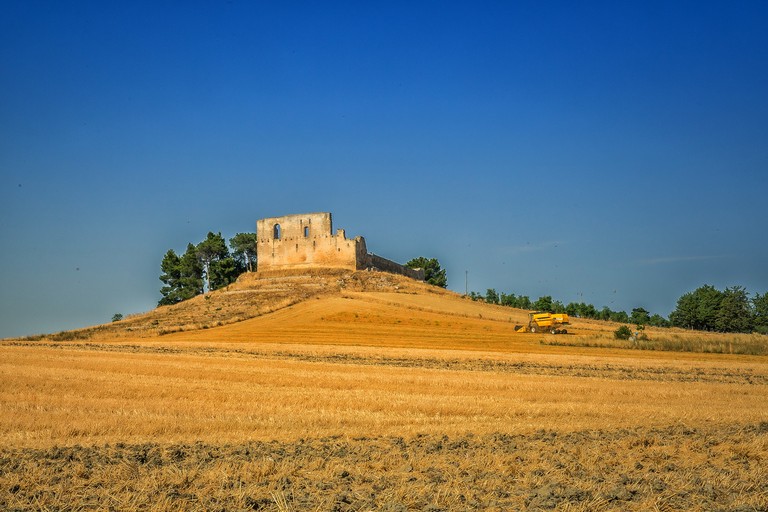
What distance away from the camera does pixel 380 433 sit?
12.0m

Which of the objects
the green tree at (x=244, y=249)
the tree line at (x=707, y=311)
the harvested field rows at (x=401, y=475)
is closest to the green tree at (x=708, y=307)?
the tree line at (x=707, y=311)

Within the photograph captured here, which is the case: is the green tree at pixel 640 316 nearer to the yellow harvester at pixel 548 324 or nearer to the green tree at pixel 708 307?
the green tree at pixel 708 307

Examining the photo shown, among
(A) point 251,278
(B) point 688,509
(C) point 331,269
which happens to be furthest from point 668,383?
(A) point 251,278

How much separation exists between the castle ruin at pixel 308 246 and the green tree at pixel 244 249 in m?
11.7

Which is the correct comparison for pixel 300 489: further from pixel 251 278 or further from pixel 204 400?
pixel 251 278

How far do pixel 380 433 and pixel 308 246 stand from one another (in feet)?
229

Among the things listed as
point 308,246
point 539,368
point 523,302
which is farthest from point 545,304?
point 539,368

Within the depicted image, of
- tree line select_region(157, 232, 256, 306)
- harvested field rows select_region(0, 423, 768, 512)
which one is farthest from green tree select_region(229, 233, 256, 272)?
harvested field rows select_region(0, 423, 768, 512)

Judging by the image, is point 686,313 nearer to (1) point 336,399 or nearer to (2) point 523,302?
(2) point 523,302

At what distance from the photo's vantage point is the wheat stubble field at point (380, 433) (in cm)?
763

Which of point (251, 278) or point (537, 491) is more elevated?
point (251, 278)

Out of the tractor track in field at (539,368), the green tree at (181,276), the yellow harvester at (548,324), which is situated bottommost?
the tractor track in field at (539,368)

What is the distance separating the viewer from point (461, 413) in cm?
1452

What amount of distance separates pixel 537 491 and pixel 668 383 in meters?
15.4
